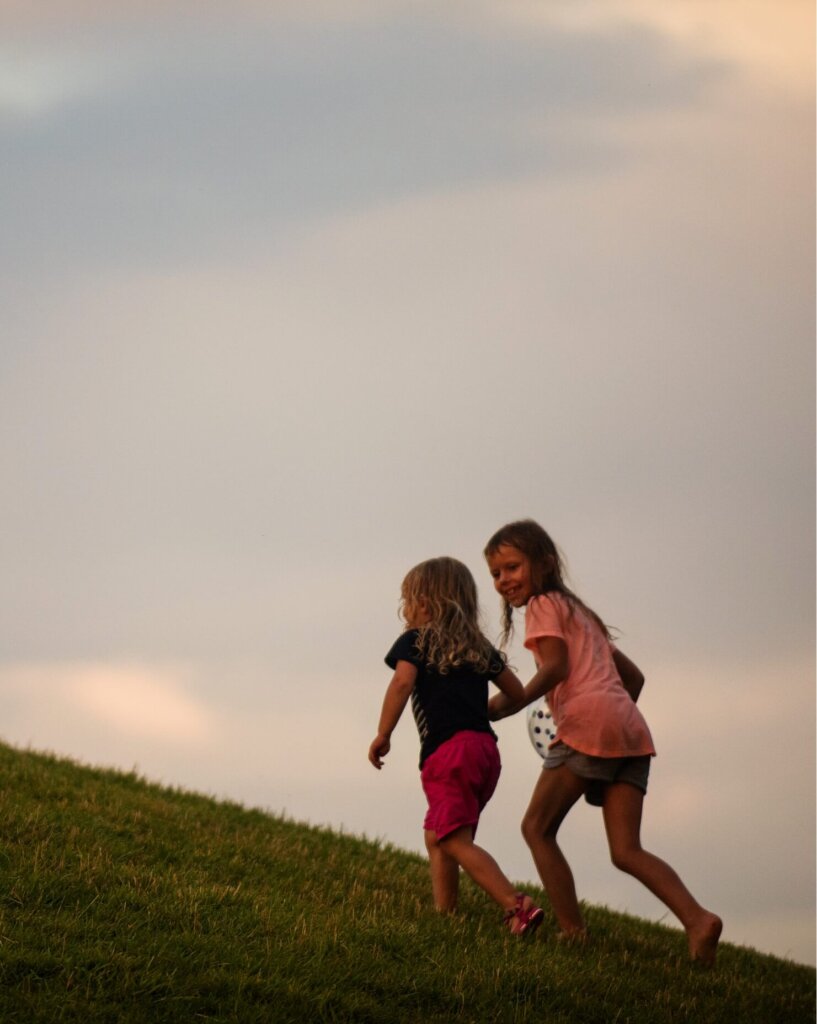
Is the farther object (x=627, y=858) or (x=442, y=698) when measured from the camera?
(x=442, y=698)

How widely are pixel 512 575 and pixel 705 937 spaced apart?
8.35 ft

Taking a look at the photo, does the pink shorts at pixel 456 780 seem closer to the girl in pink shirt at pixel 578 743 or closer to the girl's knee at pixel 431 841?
the girl's knee at pixel 431 841

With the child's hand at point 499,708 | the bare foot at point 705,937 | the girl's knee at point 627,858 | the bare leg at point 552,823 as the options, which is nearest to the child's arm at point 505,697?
the child's hand at point 499,708

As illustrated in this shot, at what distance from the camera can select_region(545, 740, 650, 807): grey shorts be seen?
879cm

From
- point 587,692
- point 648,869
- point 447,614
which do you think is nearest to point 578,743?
point 587,692

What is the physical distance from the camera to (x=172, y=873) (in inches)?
359

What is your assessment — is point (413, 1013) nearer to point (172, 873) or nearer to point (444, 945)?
point (444, 945)

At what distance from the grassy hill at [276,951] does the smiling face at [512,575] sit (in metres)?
2.06

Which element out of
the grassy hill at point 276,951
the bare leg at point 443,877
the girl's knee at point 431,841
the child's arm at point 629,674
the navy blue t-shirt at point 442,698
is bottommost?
the grassy hill at point 276,951

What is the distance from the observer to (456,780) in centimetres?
891

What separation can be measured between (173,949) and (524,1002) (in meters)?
1.79

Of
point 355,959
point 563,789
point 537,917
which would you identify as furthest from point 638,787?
point 355,959

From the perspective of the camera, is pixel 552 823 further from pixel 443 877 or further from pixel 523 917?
pixel 443 877

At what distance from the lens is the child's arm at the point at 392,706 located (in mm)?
8836
